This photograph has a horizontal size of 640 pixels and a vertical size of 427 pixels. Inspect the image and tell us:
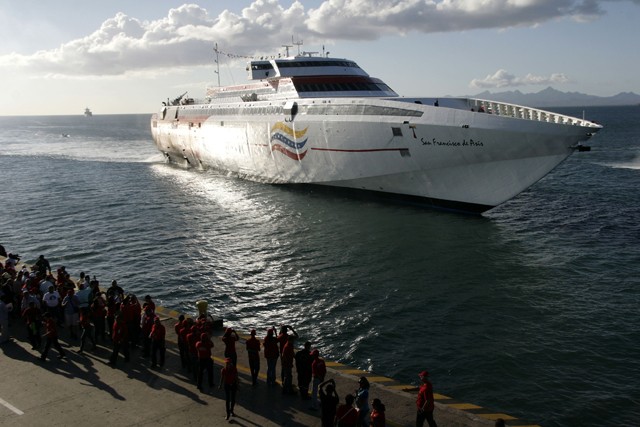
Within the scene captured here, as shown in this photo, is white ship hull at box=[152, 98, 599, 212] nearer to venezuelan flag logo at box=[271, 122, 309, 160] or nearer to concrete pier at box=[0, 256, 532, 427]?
venezuelan flag logo at box=[271, 122, 309, 160]

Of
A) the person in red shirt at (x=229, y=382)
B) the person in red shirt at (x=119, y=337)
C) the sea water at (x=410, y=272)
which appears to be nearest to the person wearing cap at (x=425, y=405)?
the person in red shirt at (x=229, y=382)

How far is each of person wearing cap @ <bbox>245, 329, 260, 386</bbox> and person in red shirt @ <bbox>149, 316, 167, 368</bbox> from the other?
2.45m

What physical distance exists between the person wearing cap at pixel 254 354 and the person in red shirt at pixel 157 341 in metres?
2.45

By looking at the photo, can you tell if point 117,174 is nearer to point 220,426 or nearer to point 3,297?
point 3,297

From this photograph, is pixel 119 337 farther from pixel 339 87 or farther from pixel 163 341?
pixel 339 87

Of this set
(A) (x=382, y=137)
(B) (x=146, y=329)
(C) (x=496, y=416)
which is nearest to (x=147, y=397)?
(B) (x=146, y=329)

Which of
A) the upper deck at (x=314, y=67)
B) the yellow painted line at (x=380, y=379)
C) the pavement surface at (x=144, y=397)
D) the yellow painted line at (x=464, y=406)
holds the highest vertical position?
the upper deck at (x=314, y=67)

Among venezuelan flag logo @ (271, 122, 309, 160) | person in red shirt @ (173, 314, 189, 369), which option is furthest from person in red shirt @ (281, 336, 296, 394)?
venezuelan flag logo @ (271, 122, 309, 160)

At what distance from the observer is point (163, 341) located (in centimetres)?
1386

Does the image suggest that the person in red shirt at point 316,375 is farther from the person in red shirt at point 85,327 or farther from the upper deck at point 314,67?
the upper deck at point 314,67

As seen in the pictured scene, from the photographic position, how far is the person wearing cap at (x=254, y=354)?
12758 millimetres

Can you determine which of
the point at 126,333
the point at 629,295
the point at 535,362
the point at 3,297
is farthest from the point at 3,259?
the point at 629,295

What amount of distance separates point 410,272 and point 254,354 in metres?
13.7

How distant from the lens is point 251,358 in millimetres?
12891
